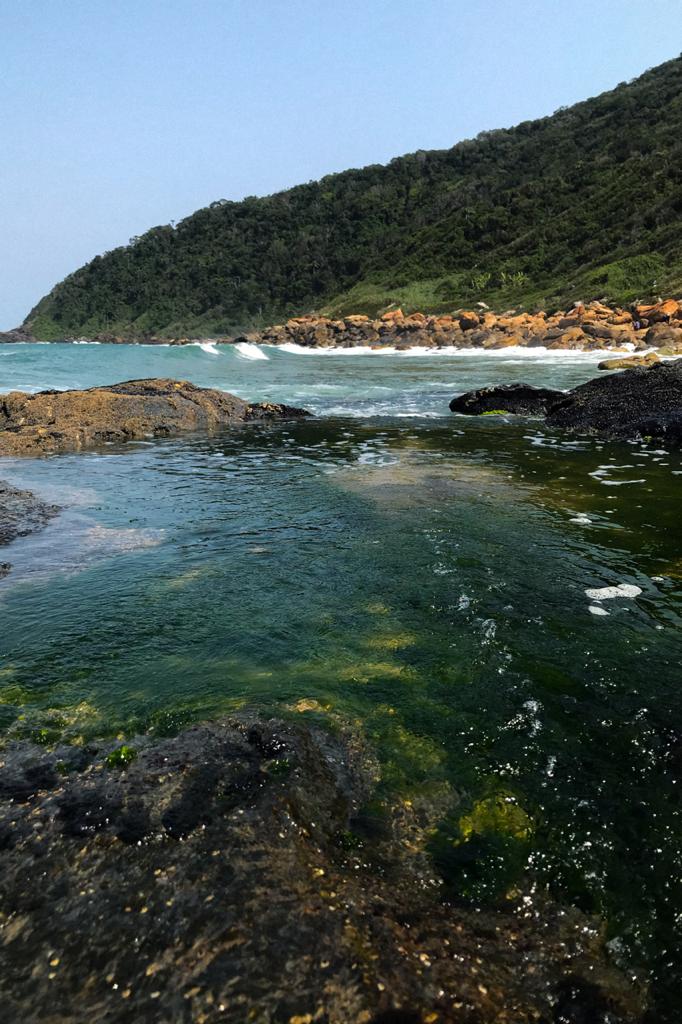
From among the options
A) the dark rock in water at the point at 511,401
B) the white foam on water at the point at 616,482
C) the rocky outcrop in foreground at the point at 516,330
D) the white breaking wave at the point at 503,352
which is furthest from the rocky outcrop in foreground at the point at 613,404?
the white breaking wave at the point at 503,352

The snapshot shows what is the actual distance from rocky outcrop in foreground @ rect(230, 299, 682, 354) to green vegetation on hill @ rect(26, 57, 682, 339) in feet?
20.0

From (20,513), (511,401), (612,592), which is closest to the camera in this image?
(612,592)

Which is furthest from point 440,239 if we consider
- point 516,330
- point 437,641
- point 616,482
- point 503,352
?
point 437,641

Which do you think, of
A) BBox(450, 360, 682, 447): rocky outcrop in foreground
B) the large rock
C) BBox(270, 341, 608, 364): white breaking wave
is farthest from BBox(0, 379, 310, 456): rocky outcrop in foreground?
BBox(270, 341, 608, 364): white breaking wave

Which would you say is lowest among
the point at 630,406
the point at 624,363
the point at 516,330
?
the point at 630,406

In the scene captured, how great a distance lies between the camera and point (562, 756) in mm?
3520

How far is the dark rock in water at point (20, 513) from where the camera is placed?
7.62m

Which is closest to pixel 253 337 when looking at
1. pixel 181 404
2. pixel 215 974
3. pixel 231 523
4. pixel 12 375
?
pixel 12 375

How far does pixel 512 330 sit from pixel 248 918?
193 ft

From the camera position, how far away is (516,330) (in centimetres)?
5506

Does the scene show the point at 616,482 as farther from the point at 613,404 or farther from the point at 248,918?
the point at 248,918

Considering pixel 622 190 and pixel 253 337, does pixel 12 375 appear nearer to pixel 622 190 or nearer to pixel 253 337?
pixel 253 337

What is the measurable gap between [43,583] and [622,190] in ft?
294

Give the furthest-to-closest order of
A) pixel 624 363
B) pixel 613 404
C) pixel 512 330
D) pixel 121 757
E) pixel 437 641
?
pixel 512 330 → pixel 624 363 → pixel 613 404 → pixel 437 641 → pixel 121 757
